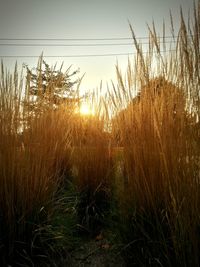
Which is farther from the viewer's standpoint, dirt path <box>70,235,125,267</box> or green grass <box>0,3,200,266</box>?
dirt path <box>70,235,125,267</box>

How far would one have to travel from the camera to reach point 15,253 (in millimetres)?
1414

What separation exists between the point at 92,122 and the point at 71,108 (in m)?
0.26

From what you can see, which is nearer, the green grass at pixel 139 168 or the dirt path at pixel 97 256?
the green grass at pixel 139 168

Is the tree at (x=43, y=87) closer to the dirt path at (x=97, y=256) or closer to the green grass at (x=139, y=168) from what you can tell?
the green grass at (x=139, y=168)

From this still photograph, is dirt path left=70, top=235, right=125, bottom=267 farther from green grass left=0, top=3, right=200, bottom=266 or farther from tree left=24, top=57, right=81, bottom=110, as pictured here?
tree left=24, top=57, right=81, bottom=110

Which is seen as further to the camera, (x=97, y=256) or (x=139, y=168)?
(x=97, y=256)

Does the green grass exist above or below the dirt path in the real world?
above

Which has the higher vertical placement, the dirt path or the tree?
the tree

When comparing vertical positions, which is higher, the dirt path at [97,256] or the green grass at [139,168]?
the green grass at [139,168]

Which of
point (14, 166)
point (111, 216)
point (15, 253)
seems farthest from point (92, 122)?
point (15, 253)

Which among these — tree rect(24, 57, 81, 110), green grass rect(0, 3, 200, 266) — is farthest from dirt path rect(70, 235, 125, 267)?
tree rect(24, 57, 81, 110)

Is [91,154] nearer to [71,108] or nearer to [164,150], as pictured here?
[71,108]

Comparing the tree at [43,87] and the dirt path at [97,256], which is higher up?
the tree at [43,87]

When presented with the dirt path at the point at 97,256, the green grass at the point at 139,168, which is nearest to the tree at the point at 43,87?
the green grass at the point at 139,168
